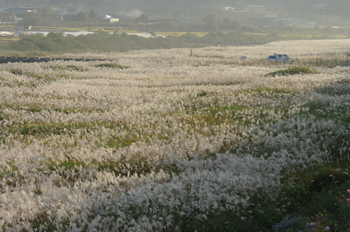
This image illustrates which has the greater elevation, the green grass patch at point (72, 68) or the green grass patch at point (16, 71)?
the green grass patch at point (72, 68)

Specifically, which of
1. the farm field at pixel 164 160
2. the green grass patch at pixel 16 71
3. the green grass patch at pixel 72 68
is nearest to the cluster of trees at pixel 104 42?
the green grass patch at pixel 72 68

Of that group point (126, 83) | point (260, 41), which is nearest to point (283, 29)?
point (260, 41)

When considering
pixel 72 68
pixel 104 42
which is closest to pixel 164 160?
pixel 72 68

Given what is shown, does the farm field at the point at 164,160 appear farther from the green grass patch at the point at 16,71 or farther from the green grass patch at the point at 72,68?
the green grass patch at the point at 72,68

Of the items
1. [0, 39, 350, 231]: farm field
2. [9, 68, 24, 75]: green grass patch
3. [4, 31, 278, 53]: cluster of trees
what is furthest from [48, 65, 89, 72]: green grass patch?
[4, 31, 278, 53]: cluster of trees

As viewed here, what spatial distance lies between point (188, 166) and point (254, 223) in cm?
283

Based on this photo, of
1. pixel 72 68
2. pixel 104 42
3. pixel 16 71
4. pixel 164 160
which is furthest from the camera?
pixel 104 42

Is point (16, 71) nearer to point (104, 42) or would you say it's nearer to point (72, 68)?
point (72, 68)

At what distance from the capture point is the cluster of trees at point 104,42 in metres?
88.4

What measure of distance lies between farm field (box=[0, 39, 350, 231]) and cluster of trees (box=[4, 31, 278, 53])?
76713 millimetres

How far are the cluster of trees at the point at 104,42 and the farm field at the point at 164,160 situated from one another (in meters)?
76.7

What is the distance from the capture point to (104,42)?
110938 millimetres

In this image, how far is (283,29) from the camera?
191 m

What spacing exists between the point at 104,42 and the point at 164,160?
10645 centimetres
